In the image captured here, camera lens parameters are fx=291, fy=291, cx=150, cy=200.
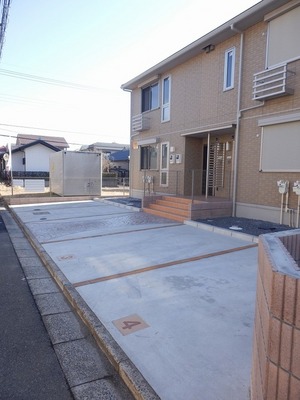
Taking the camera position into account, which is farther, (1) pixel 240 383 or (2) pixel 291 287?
(1) pixel 240 383

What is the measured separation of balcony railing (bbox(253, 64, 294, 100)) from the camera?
288 inches

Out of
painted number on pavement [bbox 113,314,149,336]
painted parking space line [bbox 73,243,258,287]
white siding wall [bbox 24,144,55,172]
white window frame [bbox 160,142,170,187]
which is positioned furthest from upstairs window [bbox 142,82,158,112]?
white siding wall [bbox 24,144,55,172]

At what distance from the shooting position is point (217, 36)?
929cm

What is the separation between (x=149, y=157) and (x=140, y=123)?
5.47 ft

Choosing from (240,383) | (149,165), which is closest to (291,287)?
(240,383)

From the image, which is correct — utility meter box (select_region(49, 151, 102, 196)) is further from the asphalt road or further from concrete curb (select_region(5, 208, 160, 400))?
the asphalt road

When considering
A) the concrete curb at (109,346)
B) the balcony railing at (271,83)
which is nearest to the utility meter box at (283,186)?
the balcony railing at (271,83)

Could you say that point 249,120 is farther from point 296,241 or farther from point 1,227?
point 1,227

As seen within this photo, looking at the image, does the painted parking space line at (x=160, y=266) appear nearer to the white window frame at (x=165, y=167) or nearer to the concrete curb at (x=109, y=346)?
the concrete curb at (x=109, y=346)

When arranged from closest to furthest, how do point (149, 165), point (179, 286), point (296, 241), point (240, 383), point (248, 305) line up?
point (240, 383) < point (296, 241) < point (248, 305) < point (179, 286) < point (149, 165)

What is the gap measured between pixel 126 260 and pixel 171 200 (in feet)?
18.5

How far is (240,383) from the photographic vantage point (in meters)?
2.06

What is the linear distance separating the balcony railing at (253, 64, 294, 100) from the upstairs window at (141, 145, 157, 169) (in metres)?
5.93

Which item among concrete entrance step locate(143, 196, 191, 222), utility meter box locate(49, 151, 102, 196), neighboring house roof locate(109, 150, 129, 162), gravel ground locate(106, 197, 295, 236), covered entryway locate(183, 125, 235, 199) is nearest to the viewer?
gravel ground locate(106, 197, 295, 236)
